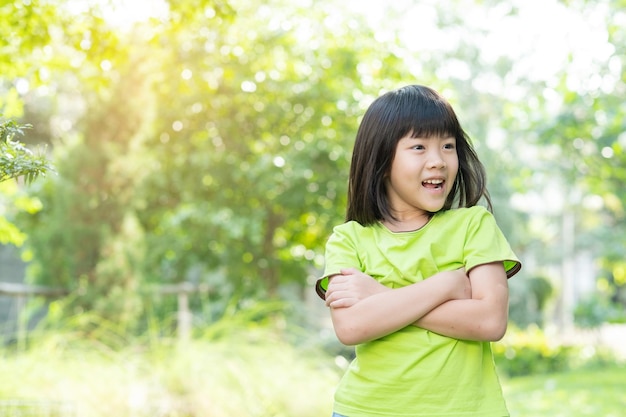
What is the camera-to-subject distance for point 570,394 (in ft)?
27.5

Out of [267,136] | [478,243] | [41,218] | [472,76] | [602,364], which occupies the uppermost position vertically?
[472,76]

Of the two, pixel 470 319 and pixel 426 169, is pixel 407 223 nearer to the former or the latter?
pixel 426 169

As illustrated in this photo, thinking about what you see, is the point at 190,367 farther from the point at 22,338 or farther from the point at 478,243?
the point at 478,243

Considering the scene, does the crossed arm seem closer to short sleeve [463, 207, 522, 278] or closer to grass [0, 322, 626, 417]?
short sleeve [463, 207, 522, 278]

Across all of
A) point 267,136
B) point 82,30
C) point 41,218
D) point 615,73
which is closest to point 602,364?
point 615,73

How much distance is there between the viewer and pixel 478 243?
186 cm

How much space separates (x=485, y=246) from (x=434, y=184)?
19cm

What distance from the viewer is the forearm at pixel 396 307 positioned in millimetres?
1804

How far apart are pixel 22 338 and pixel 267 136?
8.62 ft

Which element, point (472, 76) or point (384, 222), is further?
point (472, 76)

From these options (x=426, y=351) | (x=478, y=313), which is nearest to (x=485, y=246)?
(x=478, y=313)

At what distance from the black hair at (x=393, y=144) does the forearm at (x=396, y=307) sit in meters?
0.24

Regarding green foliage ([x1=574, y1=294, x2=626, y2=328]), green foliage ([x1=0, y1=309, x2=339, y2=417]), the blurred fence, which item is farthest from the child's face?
green foliage ([x1=574, y1=294, x2=626, y2=328])

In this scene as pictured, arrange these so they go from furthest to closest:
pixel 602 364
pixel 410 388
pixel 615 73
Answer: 1. pixel 602 364
2. pixel 615 73
3. pixel 410 388
